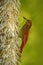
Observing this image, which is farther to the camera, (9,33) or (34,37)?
(34,37)

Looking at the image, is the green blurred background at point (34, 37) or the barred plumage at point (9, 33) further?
the green blurred background at point (34, 37)

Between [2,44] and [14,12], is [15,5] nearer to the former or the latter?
[14,12]

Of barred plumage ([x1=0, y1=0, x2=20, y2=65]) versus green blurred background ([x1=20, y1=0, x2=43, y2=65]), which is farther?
green blurred background ([x1=20, y1=0, x2=43, y2=65])

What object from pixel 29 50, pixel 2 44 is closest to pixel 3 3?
pixel 2 44

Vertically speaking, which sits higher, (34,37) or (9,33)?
(9,33)
